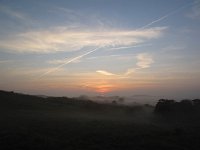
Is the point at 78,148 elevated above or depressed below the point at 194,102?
below

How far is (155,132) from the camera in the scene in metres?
33.9

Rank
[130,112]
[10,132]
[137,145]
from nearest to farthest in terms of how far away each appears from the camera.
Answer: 1. [137,145]
2. [10,132]
3. [130,112]

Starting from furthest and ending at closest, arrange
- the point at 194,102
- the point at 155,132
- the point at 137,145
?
1. the point at 194,102
2. the point at 155,132
3. the point at 137,145

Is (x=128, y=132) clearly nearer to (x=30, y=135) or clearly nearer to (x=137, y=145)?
(x=137, y=145)

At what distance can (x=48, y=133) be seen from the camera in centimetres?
3041

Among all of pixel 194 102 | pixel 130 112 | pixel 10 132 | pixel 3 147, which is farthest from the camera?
pixel 194 102

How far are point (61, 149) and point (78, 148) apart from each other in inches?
58.5

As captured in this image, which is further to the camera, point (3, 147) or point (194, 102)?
point (194, 102)

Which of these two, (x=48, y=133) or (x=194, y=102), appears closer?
(x=48, y=133)

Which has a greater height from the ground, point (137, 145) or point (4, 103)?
point (4, 103)

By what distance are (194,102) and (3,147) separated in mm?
57441

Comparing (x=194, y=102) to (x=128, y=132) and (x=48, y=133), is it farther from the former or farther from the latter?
(x=48, y=133)

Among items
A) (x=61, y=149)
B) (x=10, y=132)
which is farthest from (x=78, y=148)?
(x=10, y=132)

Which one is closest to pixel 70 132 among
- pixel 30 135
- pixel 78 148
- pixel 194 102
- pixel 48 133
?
pixel 48 133
